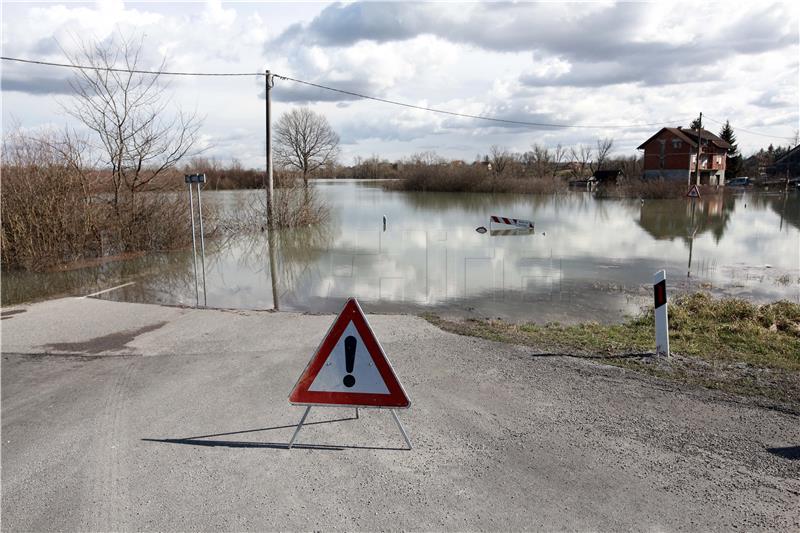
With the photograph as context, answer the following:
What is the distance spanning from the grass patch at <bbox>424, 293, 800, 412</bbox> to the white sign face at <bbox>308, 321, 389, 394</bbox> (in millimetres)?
3378

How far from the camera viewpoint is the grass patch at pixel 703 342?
19.2 feet

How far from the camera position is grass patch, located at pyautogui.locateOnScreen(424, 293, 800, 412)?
5.86 m

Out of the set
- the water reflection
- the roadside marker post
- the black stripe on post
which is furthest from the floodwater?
the roadside marker post

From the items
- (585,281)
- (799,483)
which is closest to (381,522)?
(799,483)

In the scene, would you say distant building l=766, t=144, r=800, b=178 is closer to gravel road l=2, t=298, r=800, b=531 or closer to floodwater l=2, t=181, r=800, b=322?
floodwater l=2, t=181, r=800, b=322

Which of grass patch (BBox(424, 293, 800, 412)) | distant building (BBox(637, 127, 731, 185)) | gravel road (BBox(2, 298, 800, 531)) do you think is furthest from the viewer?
distant building (BBox(637, 127, 731, 185))

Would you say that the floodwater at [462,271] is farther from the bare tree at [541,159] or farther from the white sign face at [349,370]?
the bare tree at [541,159]

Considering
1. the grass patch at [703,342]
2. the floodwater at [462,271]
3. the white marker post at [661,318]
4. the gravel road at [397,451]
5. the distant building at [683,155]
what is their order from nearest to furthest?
the gravel road at [397,451] → the grass patch at [703,342] → the white marker post at [661,318] → the floodwater at [462,271] → the distant building at [683,155]

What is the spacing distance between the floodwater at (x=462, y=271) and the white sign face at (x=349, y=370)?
5721 millimetres

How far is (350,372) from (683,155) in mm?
78986

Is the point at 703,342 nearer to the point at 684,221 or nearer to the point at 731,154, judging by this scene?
the point at 684,221

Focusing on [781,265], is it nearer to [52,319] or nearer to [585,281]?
[585,281]

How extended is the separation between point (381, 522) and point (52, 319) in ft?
25.4

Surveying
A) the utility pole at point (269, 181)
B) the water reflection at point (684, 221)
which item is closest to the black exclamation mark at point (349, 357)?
the utility pole at point (269, 181)
